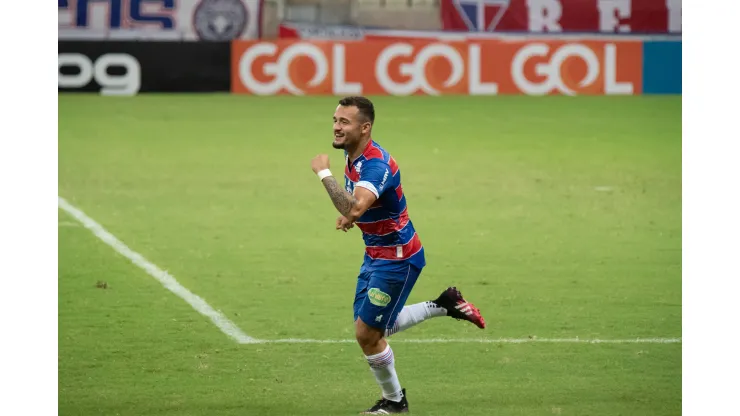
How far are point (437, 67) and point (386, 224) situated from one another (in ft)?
75.0

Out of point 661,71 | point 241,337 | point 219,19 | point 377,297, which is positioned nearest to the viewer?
point 377,297

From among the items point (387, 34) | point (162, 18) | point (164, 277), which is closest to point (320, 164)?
point (164, 277)

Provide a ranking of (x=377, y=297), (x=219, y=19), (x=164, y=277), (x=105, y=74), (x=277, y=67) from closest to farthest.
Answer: (x=377, y=297), (x=164, y=277), (x=105, y=74), (x=277, y=67), (x=219, y=19)

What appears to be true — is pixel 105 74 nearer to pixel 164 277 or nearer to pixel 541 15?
pixel 541 15

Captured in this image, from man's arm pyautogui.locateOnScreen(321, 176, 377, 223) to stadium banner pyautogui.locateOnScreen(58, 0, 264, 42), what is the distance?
92.2 ft

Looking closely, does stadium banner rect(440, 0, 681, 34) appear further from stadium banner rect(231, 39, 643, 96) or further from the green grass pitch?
the green grass pitch

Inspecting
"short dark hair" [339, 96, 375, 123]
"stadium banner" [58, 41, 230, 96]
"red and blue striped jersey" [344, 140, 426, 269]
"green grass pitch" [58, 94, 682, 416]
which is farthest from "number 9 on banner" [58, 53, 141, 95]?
"short dark hair" [339, 96, 375, 123]

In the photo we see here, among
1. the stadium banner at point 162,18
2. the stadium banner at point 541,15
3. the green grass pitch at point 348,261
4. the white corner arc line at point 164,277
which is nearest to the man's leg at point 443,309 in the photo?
the green grass pitch at point 348,261

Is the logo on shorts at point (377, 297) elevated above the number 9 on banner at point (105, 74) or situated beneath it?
situated beneath

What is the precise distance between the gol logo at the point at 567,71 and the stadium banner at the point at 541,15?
237 inches

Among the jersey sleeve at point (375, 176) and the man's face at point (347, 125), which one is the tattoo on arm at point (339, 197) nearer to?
the jersey sleeve at point (375, 176)

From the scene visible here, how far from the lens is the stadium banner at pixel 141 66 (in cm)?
2942

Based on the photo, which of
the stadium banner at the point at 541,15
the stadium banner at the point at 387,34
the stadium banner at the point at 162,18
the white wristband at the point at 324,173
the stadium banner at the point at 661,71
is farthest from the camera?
the stadium banner at the point at 541,15

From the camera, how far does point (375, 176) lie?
771 centimetres
